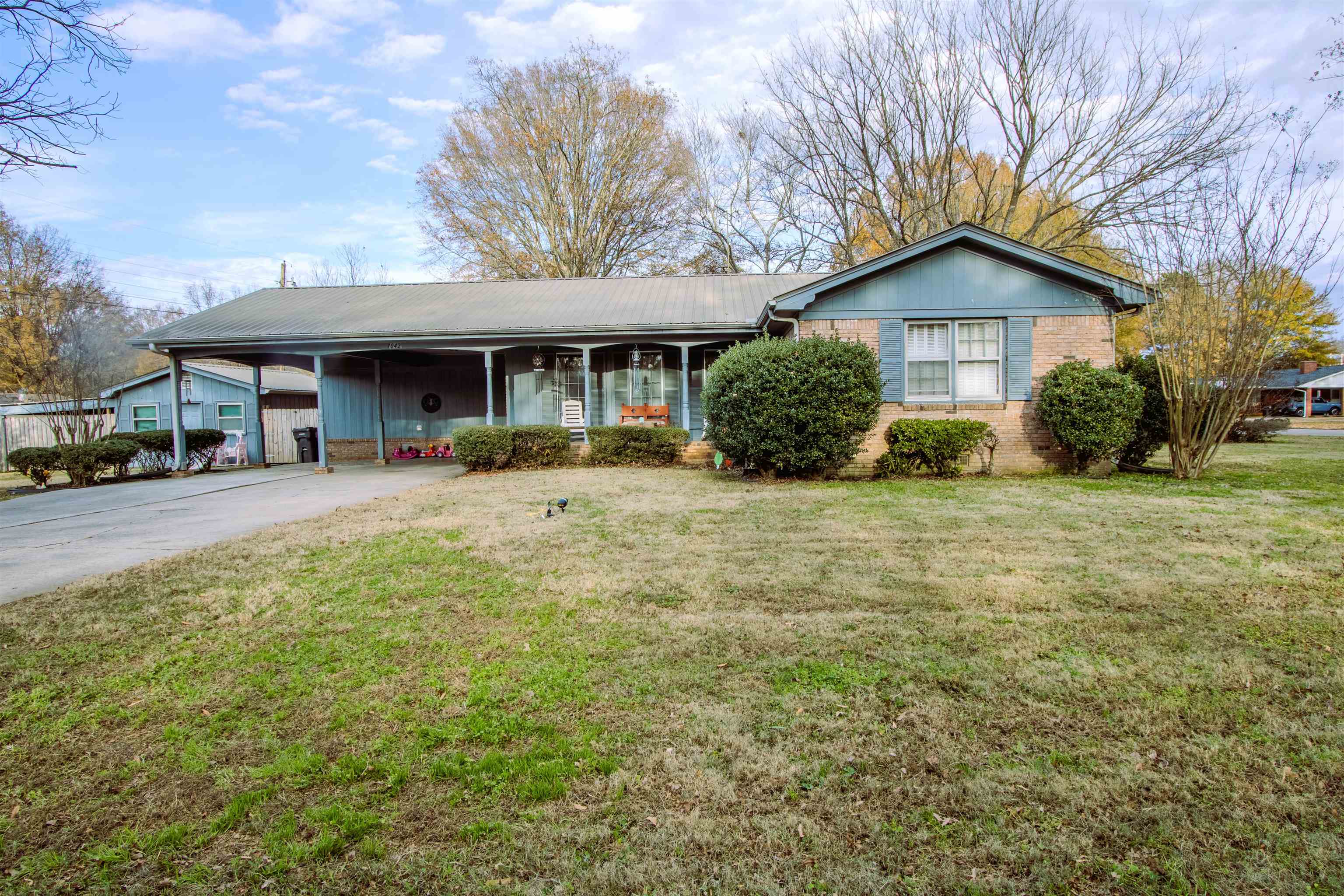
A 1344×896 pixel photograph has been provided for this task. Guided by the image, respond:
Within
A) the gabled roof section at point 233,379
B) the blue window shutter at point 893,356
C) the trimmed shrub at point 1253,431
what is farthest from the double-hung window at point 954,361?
the gabled roof section at point 233,379

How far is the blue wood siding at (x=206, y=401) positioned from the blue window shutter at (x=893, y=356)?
684 inches

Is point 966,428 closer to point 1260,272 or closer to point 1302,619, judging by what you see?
point 1260,272

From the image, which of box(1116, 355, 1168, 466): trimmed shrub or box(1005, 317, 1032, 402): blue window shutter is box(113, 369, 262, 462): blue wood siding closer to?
box(1005, 317, 1032, 402): blue window shutter

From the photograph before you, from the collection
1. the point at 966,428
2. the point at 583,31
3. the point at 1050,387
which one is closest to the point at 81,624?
the point at 966,428

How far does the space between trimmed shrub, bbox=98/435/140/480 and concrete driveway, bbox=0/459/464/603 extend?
1.89ft

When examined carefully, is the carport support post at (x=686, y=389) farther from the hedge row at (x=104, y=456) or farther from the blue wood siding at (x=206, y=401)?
the blue wood siding at (x=206, y=401)

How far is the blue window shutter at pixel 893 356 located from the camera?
36.6ft

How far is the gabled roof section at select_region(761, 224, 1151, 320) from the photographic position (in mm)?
10359

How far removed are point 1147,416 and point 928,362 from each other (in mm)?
3512

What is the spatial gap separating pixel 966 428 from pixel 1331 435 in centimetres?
2072

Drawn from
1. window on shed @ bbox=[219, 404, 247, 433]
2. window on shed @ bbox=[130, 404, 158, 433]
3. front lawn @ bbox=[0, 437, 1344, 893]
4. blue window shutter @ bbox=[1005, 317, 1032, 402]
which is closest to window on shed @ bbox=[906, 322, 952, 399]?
blue window shutter @ bbox=[1005, 317, 1032, 402]

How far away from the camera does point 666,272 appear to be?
2716 cm

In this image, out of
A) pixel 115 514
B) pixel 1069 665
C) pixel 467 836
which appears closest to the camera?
pixel 467 836

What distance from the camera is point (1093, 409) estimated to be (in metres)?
10.1
